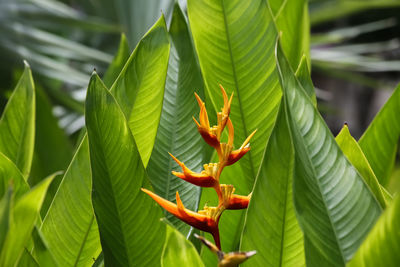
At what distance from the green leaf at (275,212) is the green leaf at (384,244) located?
0.20 ft

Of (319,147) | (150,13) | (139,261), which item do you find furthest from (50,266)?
(150,13)

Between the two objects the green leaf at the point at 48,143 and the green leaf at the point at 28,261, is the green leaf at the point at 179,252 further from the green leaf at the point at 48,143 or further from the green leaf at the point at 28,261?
the green leaf at the point at 48,143

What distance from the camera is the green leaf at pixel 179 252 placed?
10.9 inches

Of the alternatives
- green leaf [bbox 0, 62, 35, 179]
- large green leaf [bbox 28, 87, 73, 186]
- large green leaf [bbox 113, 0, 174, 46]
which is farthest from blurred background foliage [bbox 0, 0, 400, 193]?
green leaf [bbox 0, 62, 35, 179]

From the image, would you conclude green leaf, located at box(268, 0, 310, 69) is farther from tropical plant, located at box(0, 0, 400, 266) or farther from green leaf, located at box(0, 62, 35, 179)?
green leaf, located at box(0, 62, 35, 179)

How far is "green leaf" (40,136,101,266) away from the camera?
14.4 inches

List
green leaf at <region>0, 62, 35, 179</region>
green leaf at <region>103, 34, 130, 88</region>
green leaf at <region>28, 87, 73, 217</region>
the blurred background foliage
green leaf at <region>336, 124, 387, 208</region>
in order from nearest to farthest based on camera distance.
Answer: green leaf at <region>336, 124, 387, 208</region>, green leaf at <region>0, 62, 35, 179</region>, green leaf at <region>103, 34, 130, 88</region>, green leaf at <region>28, 87, 73, 217</region>, the blurred background foliage

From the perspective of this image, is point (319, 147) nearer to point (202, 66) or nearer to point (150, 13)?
point (202, 66)

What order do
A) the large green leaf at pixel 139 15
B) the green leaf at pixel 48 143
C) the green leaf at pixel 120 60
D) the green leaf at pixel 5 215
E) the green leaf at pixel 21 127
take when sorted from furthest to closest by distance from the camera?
the large green leaf at pixel 139 15 < the green leaf at pixel 48 143 < the green leaf at pixel 120 60 < the green leaf at pixel 21 127 < the green leaf at pixel 5 215

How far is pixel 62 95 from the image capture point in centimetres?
160

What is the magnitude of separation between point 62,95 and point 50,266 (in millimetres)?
1335

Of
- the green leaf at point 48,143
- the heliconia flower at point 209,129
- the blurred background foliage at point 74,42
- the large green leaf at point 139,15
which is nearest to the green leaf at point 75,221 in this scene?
the heliconia flower at point 209,129

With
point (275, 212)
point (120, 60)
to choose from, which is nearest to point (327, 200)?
point (275, 212)

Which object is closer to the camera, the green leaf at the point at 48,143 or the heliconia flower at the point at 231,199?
the heliconia flower at the point at 231,199
